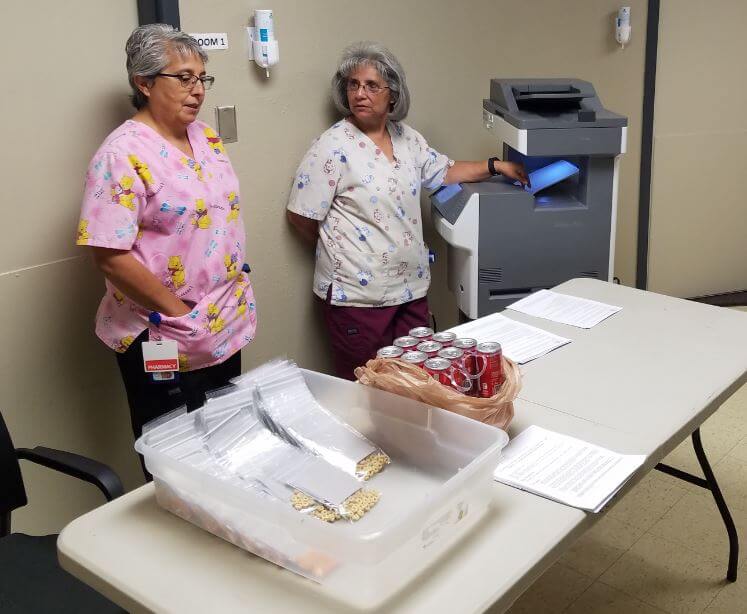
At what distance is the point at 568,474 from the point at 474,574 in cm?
34

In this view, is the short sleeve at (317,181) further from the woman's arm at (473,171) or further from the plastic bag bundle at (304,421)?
the plastic bag bundle at (304,421)

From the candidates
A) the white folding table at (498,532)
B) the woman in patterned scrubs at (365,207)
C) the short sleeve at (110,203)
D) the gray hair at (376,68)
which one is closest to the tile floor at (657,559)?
the white folding table at (498,532)

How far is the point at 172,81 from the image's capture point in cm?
214

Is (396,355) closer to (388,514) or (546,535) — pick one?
(388,514)

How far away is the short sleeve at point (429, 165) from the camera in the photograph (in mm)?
3059

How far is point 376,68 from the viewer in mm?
2795

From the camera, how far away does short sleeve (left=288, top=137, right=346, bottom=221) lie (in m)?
2.81

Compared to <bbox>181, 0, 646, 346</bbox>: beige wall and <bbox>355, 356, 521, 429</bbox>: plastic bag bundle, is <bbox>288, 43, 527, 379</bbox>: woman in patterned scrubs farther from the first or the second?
<bbox>355, 356, 521, 429</bbox>: plastic bag bundle

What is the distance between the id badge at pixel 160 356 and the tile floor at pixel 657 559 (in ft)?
3.86

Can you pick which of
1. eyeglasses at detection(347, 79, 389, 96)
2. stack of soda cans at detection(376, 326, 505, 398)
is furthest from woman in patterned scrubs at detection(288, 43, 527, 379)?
stack of soda cans at detection(376, 326, 505, 398)

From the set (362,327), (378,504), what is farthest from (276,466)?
(362,327)

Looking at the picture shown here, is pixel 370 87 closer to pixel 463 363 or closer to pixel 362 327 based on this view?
pixel 362 327

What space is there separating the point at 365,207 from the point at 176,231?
854 millimetres

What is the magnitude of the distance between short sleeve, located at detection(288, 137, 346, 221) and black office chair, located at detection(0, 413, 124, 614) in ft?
4.53
